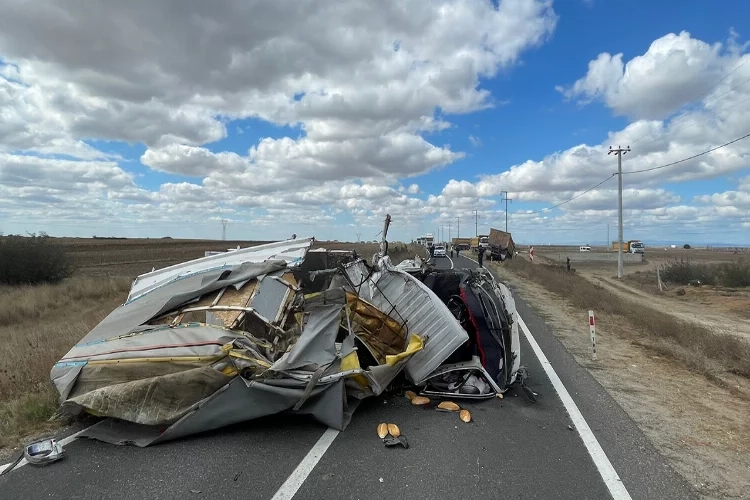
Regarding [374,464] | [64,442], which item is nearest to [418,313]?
A: [374,464]

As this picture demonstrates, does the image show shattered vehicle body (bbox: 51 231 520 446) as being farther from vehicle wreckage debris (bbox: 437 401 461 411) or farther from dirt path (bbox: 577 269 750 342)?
dirt path (bbox: 577 269 750 342)

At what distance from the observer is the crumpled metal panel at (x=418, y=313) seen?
251 inches

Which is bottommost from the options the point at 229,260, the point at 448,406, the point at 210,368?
the point at 448,406

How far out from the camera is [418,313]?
7039 millimetres

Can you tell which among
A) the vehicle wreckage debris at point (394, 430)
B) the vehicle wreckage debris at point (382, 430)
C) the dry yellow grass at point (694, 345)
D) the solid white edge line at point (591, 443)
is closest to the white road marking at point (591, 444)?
the solid white edge line at point (591, 443)

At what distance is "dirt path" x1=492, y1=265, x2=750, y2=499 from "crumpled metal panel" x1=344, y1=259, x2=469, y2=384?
221cm

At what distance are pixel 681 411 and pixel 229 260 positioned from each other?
670 centimetres

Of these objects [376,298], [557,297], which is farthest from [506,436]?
[557,297]

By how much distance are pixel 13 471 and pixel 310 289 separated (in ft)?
14.6

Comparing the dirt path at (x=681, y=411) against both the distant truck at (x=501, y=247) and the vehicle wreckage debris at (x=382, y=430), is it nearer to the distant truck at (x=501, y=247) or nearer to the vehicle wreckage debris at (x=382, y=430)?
the vehicle wreckage debris at (x=382, y=430)

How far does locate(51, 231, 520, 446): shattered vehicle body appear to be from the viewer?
4.71 m

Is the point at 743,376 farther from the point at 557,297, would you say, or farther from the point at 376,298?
the point at 557,297

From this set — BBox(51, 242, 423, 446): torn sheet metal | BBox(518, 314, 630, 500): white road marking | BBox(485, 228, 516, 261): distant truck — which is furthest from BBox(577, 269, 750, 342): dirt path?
BBox(485, 228, 516, 261): distant truck

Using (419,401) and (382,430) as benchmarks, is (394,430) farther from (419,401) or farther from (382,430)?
(419,401)
